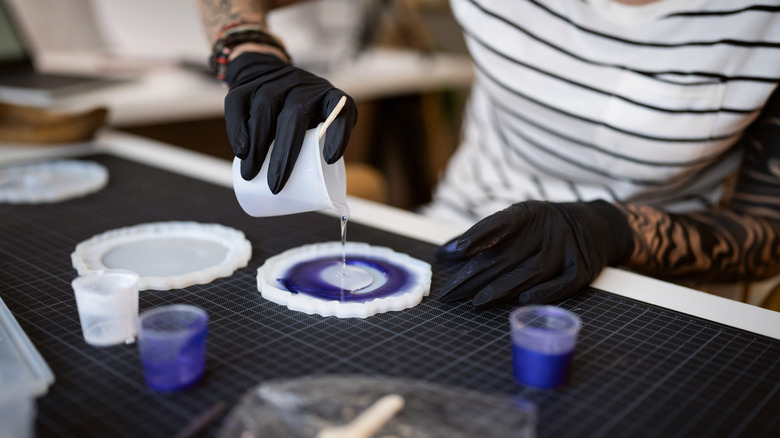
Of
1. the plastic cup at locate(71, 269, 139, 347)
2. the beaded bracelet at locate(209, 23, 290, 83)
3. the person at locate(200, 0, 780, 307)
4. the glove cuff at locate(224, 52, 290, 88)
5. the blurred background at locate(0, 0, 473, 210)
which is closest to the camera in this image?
the plastic cup at locate(71, 269, 139, 347)

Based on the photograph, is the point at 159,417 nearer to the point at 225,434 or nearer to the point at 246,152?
the point at 225,434

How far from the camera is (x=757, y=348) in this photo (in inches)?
31.4

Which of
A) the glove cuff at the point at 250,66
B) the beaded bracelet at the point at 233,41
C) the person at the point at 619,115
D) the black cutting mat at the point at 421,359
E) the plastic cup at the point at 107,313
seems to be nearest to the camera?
the black cutting mat at the point at 421,359

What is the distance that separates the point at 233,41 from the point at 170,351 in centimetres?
73

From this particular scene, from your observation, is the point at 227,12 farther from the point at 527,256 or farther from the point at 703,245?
the point at 703,245

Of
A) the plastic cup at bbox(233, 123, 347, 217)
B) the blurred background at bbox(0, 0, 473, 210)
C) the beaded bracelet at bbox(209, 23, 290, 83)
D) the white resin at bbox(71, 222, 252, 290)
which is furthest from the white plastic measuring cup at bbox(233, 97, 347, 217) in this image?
the blurred background at bbox(0, 0, 473, 210)

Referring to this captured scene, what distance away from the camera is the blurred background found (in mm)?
2627

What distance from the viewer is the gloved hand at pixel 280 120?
2.92 ft

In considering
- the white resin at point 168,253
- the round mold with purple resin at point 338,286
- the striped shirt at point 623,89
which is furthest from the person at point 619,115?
the white resin at point 168,253

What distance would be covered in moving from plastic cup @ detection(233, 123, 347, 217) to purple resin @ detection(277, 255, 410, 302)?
0.10 meters

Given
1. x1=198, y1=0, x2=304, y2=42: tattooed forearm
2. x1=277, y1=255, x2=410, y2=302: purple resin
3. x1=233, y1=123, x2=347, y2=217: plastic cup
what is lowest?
x1=277, y1=255, x2=410, y2=302: purple resin

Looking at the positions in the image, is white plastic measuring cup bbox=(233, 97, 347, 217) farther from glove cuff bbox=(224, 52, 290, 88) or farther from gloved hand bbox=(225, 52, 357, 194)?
glove cuff bbox=(224, 52, 290, 88)

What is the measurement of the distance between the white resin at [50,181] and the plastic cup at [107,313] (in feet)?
2.00

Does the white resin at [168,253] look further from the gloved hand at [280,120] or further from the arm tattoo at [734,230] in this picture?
the arm tattoo at [734,230]
